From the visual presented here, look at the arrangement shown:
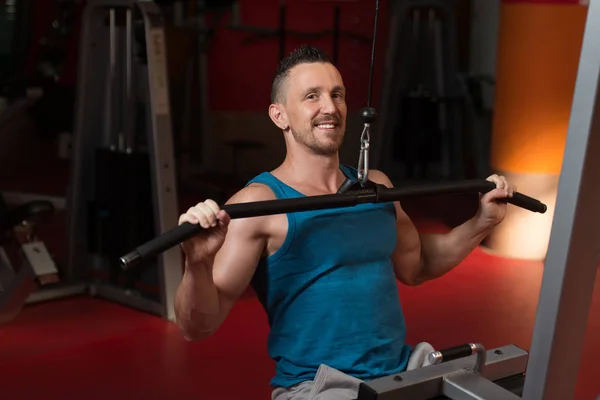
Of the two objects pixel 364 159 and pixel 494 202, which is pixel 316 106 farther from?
pixel 494 202

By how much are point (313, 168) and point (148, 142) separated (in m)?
1.82

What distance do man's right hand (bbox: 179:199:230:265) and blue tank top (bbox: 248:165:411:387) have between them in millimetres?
248

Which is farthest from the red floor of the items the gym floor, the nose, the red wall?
the red wall

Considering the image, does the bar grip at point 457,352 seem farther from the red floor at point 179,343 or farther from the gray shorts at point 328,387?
the red floor at point 179,343

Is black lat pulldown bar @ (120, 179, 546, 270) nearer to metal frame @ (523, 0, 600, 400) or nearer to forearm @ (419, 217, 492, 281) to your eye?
forearm @ (419, 217, 492, 281)

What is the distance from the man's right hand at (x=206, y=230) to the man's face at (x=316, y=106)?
0.37 m

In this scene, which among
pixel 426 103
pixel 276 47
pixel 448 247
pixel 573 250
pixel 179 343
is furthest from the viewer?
pixel 276 47

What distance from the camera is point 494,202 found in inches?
64.6

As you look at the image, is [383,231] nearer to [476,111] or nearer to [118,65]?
[118,65]

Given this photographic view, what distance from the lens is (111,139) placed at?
3.54 m

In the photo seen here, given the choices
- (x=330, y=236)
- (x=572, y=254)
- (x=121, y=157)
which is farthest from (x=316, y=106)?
(x=121, y=157)

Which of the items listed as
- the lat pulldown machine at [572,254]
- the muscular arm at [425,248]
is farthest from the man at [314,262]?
the lat pulldown machine at [572,254]

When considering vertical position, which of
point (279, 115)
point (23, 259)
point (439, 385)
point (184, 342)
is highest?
point (279, 115)

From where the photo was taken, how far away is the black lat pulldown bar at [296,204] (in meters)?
1.17
